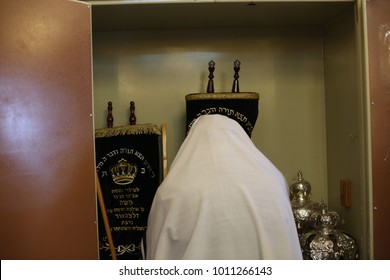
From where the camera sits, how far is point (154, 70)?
6.78 ft

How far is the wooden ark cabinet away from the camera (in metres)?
1.32

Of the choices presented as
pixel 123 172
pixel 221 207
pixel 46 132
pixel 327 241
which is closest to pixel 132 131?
pixel 123 172

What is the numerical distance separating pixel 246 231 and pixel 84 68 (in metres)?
0.73

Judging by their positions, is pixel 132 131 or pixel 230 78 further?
pixel 230 78

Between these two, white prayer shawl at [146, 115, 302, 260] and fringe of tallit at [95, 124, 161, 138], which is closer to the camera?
white prayer shawl at [146, 115, 302, 260]

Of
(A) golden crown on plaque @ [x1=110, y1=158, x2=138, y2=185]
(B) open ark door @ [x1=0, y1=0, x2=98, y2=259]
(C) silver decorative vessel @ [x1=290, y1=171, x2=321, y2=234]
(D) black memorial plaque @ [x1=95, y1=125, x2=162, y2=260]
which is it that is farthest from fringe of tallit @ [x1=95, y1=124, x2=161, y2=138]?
(C) silver decorative vessel @ [x1=290, y1=171, x2=321, y2=234]

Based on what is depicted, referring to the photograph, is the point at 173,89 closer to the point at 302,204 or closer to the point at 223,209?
the point at 302,204

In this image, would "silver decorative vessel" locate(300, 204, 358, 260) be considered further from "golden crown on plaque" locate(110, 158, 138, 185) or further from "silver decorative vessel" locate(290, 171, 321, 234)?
"golden crown on plaque" locate(110, 158, 138, 185)

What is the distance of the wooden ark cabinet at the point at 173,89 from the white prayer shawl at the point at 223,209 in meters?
0.31

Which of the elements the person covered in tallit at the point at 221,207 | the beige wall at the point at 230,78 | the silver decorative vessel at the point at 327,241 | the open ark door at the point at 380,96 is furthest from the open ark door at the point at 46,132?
the open ark door at the point at 380,96

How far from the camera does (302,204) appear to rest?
6.03 ft

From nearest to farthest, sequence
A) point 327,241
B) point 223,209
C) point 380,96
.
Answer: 1. point 223,209
2. point 380,96
3. point 327,241

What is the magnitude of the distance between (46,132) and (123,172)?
523mm

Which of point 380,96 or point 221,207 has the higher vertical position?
point 380,96
